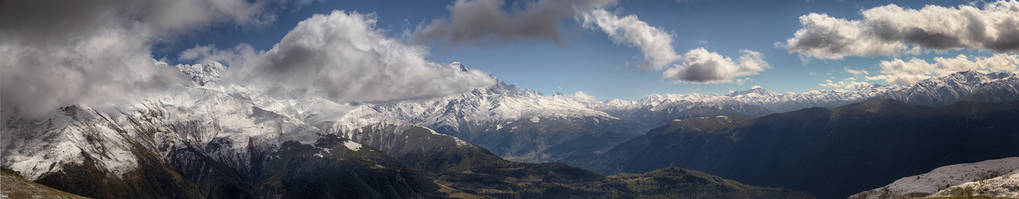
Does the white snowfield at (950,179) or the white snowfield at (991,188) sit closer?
the white snowfield at (991,188)

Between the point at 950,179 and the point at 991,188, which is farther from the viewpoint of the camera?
the point at 950,179

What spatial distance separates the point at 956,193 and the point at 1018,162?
150 ft

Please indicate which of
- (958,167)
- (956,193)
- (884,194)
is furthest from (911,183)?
(956,193)

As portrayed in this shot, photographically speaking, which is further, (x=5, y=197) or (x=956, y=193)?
(x=5, y=197)

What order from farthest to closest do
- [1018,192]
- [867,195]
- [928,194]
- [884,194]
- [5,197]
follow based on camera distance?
[5,197] < [867,195] < [884,194] < [928,194] < [1018,192]

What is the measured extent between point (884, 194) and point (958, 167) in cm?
2780

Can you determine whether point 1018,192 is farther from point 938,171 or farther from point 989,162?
point 989,162

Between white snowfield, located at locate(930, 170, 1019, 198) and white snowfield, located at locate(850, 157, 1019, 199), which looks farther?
white snowfield, located at locate(850, 157, 1019, 199)

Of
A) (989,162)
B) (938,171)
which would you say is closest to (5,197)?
(938,171)

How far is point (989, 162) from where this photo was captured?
127 m

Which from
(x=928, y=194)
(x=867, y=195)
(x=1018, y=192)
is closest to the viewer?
(x=1018, y=192)

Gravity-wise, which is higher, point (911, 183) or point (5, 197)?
point (5, 197)

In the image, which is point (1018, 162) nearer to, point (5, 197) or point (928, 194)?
point (928, 194)

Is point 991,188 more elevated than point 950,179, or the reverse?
point 950,179
